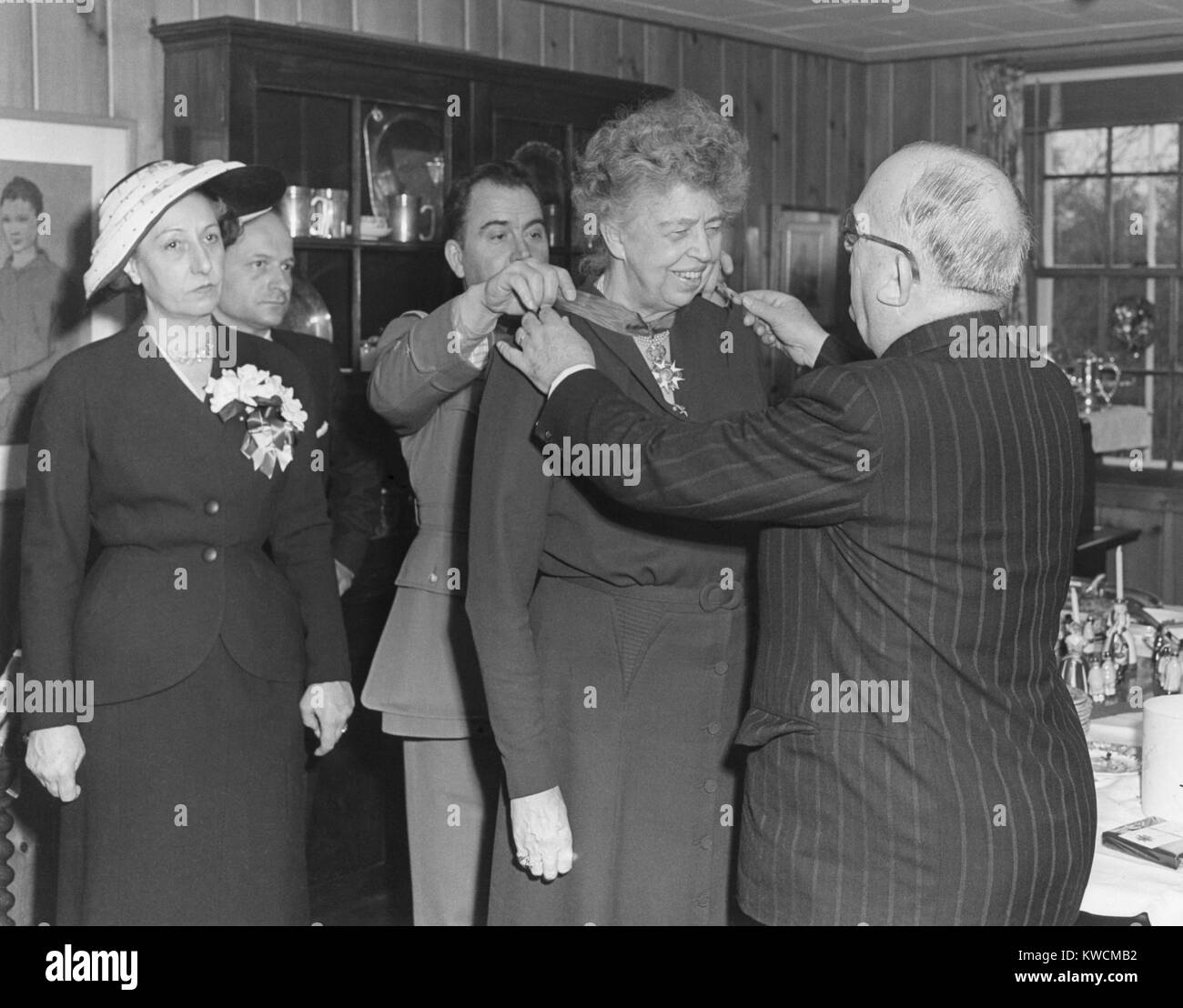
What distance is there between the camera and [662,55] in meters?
5.91

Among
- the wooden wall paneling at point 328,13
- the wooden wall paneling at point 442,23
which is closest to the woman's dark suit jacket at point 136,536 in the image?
the wooden wall paneling at point 328,13

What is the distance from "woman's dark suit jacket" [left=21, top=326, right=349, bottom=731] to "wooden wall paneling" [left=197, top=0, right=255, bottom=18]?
1685 millimetres

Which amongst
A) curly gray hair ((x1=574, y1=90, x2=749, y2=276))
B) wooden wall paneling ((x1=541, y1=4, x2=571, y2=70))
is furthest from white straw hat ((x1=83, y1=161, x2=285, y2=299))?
wooden wall paneling ((x1=541, y1=4, x2=571, y2=70))

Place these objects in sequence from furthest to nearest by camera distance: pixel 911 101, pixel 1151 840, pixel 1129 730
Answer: pixel 911 101, pixel 1129 730, pixel 1151 840

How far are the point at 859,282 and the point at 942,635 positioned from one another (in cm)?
46

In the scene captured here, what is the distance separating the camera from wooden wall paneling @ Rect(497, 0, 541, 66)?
17.0 feet

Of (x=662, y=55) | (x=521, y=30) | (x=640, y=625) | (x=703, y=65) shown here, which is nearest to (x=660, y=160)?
(x=640, y=625)

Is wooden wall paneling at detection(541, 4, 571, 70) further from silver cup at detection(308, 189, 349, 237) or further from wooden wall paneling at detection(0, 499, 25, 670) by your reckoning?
wooden wall paneling at detection(0, 499, 25, 670)

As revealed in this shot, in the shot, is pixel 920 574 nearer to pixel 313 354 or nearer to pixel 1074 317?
pixel 313 354

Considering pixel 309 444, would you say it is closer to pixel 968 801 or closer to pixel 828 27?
pixel 968 801

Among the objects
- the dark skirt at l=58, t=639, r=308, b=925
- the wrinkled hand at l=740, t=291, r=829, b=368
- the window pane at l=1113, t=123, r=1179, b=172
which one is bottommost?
the dark skirt at l=58, t=639, r=308, b=925

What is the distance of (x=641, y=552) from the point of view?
7.58ft

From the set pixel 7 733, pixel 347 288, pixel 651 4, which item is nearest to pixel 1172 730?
pixel 7 733

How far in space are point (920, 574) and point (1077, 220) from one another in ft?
17.7
